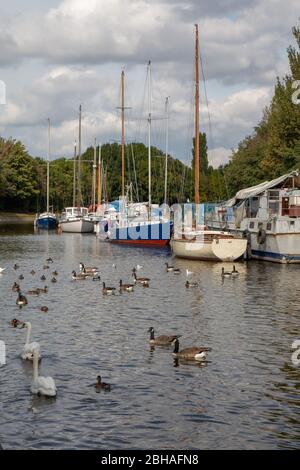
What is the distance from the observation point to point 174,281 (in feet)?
138

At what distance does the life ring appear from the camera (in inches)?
2068

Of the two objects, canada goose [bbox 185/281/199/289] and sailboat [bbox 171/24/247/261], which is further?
sailboat [bbox 171/24/247/261]

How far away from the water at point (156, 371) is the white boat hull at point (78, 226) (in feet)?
197

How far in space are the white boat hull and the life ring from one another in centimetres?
4852

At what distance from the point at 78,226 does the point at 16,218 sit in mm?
47688

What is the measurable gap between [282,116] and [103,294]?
127 feet

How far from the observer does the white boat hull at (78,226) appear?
9894 cm

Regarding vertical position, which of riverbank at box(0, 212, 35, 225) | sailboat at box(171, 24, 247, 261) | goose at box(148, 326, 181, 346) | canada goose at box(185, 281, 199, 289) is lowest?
goose at box(148, 326, 181, 346)

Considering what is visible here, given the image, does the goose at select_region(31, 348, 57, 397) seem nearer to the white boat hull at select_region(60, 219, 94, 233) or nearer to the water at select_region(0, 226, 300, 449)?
the water at select_region(0, 226, 300, 449)

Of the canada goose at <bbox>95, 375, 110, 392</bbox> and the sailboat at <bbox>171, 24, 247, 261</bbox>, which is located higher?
the sailboat at <bbox>171, 24, 247, 261</bbox>

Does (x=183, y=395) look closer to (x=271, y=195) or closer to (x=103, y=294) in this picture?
(x=103, y=294)

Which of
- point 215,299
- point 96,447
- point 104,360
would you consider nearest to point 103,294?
point 215,299

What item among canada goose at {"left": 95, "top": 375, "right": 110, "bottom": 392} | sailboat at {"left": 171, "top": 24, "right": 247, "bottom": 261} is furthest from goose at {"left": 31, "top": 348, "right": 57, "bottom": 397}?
sailboat at {"left": 171, "top": 24, "right": 247, "bottom": 261}

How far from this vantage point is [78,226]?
3903 inches
